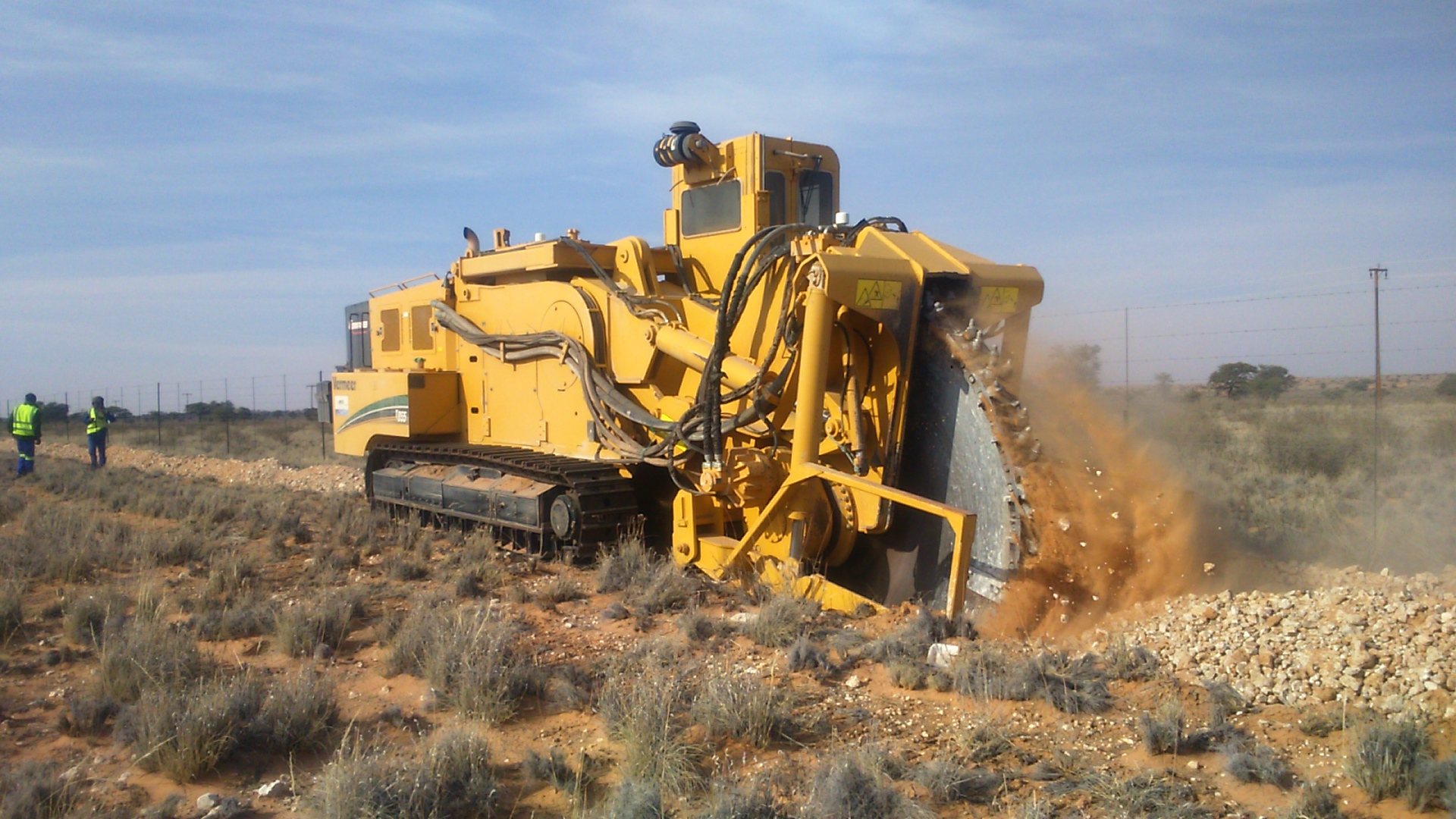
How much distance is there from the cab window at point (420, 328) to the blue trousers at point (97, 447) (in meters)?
13.7

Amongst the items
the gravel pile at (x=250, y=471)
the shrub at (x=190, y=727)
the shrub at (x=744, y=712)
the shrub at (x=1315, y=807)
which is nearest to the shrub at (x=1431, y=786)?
the shrub at (x=1315, y=807)

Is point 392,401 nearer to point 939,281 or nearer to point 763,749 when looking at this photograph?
point 939,281

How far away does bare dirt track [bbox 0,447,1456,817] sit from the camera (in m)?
4.45

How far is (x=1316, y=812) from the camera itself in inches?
156

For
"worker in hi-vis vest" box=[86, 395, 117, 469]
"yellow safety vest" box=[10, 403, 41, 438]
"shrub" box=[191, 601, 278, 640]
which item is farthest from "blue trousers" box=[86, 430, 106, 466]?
"shrub" box=[191, 601, 278, 640]

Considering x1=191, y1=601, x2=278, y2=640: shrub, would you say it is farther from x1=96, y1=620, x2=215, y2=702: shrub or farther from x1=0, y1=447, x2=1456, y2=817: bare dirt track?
x1=96, y1=620, x2=215, y2=702: shrub

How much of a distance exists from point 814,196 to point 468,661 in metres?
5.88

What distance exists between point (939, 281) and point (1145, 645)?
295 centimetres

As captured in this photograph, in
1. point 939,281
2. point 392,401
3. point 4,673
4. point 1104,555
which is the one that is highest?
point 939,281

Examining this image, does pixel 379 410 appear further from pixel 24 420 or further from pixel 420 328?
pixel 24 420

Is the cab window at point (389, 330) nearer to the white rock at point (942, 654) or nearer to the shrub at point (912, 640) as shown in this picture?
the shrub at point (912, 640)

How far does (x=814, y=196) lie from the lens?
977cm

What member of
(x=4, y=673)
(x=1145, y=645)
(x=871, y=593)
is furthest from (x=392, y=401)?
(x=1145, y=645)

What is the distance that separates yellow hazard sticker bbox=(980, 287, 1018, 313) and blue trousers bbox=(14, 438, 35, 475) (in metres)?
21.3
